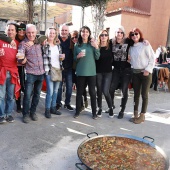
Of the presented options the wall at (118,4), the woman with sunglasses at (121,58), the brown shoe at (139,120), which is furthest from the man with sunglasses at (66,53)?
the wall at (118,4)

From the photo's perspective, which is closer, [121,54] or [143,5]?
[121,54]

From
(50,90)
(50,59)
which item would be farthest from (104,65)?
(50,90)

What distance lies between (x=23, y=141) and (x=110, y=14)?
13.3m

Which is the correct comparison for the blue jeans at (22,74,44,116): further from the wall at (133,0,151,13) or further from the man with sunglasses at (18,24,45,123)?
the wall at (133,0,151,13)

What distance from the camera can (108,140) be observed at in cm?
303

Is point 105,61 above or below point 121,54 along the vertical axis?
below

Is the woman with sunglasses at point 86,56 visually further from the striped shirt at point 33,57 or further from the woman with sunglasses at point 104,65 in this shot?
the striped shirt at point 33,57

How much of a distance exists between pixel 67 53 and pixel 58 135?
1844 millimetres

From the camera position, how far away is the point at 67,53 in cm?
471

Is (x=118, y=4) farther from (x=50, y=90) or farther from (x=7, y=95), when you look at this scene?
(x=7, y=95)

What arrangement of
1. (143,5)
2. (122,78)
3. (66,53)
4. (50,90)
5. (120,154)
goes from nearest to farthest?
(120,154) < (50,90) < (122,78) < (66,53) < (143,5)

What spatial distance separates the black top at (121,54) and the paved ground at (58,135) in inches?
46.3

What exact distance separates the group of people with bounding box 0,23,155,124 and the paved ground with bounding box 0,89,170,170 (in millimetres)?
223

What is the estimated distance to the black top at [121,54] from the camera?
14.2 feet
